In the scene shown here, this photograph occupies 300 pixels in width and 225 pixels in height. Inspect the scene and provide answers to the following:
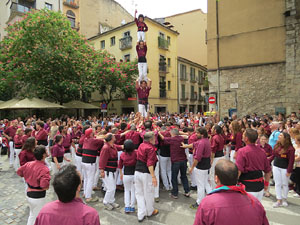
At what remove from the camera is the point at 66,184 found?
75.7 inches

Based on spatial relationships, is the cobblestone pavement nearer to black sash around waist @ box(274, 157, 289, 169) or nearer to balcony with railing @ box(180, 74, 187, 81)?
black sash around waist @ box(274, 157, 289, 169)

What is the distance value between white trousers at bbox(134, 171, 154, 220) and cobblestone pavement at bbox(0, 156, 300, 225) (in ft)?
0.68

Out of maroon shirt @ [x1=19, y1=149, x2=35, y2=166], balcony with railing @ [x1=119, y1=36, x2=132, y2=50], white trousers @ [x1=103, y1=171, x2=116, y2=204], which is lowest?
white trousers @ [x1=103, y1=171, x2=116, y2=204]

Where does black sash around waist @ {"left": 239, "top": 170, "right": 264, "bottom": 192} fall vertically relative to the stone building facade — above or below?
below

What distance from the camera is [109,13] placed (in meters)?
34.6

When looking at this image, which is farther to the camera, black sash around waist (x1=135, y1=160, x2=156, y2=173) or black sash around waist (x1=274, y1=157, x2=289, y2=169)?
black sash around waist (x1=274, y1=157, x2=289, y2=169)

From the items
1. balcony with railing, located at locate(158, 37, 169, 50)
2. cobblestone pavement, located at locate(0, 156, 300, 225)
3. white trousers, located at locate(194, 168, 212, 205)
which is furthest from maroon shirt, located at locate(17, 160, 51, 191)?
balcony with railing, located at locate(158, 37, 169, 50)

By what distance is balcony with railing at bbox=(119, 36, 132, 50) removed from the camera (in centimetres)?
2562

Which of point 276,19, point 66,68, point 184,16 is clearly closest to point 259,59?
point 276,19

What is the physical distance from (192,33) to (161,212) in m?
33.8

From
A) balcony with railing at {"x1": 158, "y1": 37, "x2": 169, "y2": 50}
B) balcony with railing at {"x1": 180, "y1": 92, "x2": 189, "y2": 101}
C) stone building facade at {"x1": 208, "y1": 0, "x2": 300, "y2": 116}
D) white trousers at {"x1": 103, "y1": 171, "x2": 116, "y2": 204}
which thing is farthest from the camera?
balcony with railing at {"x1": 180, "y1": 92, "x2": 189, "y2": 101}

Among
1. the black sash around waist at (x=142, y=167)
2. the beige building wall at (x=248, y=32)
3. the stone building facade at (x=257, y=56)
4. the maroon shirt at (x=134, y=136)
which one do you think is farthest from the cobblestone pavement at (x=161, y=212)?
the beige building wall at (x=248, y=32)

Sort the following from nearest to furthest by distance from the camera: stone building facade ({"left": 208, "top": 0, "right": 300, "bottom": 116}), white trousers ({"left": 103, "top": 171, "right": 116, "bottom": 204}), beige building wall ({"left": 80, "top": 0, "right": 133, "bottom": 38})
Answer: white trousers ({"left": 103, "top": 171, "right": 116, "bottom": 204}) → stone building facade ({"left": 208, "top": 0, "right": 300, "bottom": 116}) → beige building wall ({"left": 80, "top": 0, "right": 133, "bottom": 38})

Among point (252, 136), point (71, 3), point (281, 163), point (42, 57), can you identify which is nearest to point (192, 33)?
point (71, 3)
